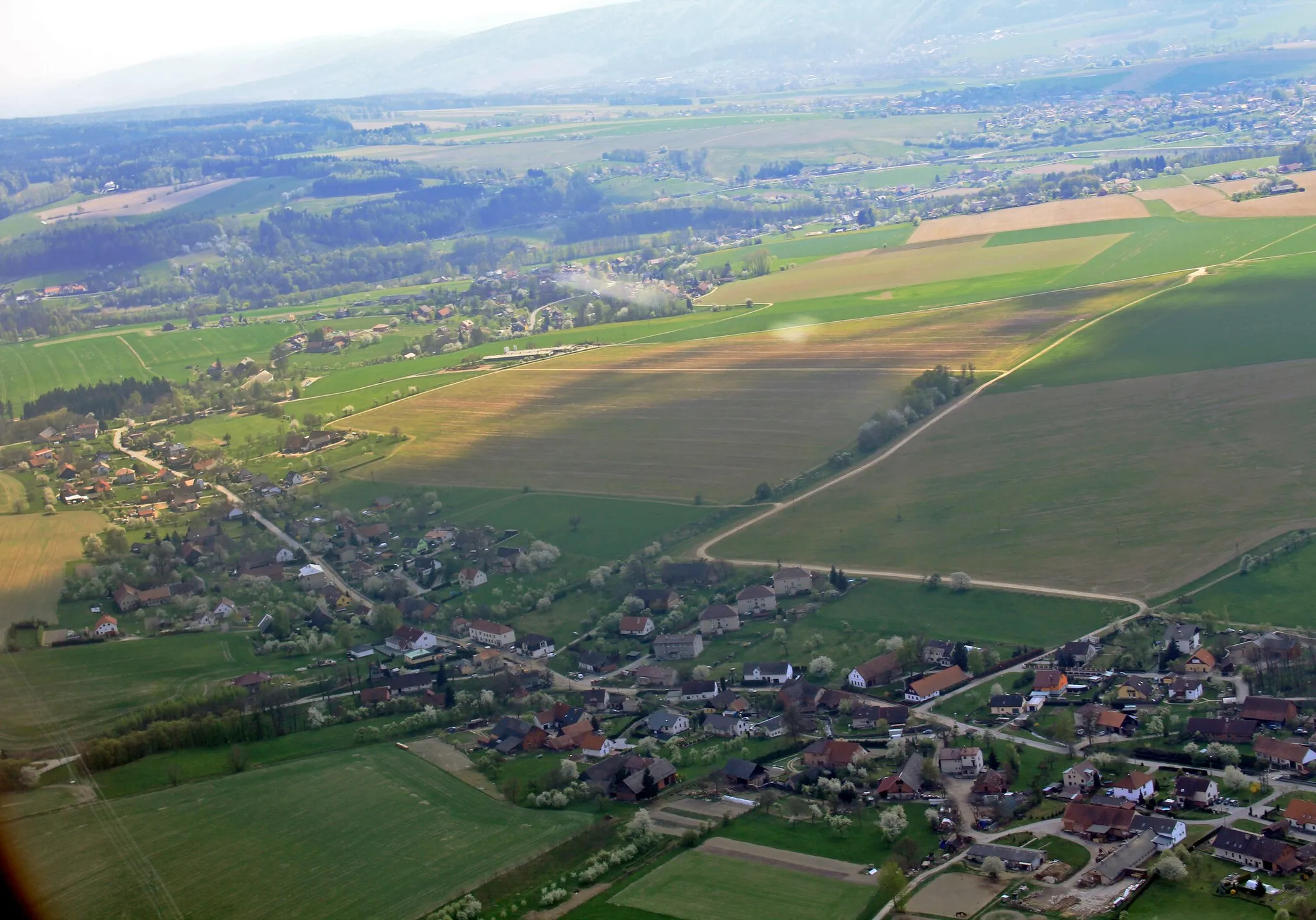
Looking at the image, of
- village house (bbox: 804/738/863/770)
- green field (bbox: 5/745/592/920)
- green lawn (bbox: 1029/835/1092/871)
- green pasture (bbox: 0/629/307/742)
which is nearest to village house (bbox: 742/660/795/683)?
village house (bbox: 804/738/863/770)

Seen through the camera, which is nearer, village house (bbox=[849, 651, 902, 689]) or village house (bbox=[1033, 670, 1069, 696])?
village house (bbox=[1033, 670, 1069, 696])

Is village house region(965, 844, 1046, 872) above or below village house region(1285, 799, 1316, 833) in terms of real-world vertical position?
below

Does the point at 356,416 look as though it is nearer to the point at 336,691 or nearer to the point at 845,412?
the point at 845,412

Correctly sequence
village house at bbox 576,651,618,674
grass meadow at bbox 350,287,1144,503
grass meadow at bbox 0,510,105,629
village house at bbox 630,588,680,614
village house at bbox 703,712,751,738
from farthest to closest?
1. grass meadow at bbox 350,287,1144,503
2. grass meadow at bbox 0,510,105,629
3. village house at bbox 630,588,680,614
4. village house at bbox 576,651,618,674
5. village house at bbox 703,712,751,738

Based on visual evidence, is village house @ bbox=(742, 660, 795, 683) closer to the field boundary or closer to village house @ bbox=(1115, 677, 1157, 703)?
the field boundary

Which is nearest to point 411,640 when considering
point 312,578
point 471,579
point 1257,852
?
point 471,579

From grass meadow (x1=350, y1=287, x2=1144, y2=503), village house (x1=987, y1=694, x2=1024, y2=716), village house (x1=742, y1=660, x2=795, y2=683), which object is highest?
grass meadow (x1=350, y1=287, x2=1144, y2=503)

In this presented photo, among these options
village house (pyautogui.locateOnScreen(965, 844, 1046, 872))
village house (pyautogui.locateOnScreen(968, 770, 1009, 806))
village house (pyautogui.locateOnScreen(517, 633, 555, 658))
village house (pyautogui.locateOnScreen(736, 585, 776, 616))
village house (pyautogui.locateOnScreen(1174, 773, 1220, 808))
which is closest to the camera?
village house (pyautogui.locateOnScreen(965, 844, 1046, 872))
